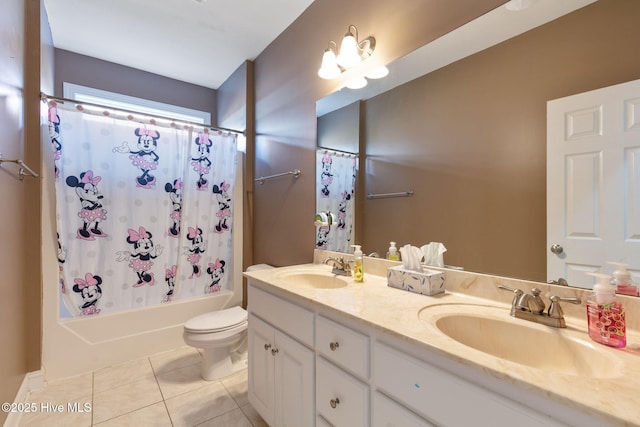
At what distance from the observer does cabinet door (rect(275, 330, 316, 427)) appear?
1.12 meters

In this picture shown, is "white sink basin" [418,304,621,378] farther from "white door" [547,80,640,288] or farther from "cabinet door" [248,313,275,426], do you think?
"cabinet door" [248,313,275,426]

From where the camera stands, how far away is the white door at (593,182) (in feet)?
2.61

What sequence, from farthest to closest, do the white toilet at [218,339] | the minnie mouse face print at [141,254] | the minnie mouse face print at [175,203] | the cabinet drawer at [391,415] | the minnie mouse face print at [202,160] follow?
the minnie mouse face print at [202,160]
the minnie mouse face print at [175,203]
the minnie mouse face print at [141,254]
the white toilet at [218,339]
the cabinet drawer at [391,415]

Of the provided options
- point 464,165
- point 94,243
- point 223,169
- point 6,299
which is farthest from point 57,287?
point 464,165

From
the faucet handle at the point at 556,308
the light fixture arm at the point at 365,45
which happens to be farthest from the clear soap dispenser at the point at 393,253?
the light fixture arm at the point at 365,45

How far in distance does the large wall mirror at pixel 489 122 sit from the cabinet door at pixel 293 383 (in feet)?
2.25

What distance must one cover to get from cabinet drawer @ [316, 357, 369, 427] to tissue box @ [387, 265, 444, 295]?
0.44 meters

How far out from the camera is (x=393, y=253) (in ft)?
4.83

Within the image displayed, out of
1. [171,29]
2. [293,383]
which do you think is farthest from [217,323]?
[171,29]

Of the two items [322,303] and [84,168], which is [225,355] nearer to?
[322,303]

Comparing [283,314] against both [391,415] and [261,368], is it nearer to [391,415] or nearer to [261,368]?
[261,368]

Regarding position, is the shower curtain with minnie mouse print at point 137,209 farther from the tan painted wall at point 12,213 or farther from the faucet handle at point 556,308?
the faucet handle at point 556,308

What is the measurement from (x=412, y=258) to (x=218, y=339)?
137cm

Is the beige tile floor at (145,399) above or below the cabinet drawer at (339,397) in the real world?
below
